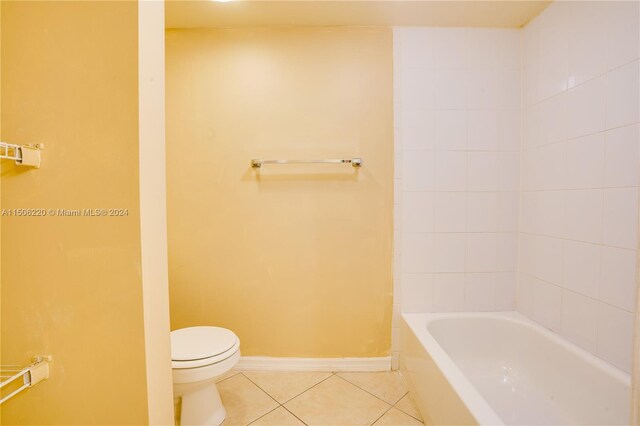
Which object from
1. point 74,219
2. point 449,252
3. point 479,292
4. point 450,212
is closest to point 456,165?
point 450,212

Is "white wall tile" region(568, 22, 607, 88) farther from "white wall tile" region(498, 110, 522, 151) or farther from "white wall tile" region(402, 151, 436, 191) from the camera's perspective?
"white wall tile" region(402, 151, 436, 191)

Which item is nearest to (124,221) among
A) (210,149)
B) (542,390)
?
(210,149)

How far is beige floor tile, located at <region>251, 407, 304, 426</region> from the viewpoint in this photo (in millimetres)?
1254

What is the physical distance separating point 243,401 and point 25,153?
54.4 inches

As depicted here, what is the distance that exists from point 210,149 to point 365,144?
926mm

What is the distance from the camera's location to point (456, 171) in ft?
5.24

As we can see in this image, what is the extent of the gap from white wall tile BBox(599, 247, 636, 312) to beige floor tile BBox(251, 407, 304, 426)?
142 cm

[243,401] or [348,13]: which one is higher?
[348,13]

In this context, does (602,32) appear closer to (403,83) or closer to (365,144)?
(403,83)

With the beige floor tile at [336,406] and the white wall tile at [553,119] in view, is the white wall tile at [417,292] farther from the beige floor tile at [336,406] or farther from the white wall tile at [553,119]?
the white wall tile at [553,119]

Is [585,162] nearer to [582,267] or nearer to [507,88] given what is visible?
[582,267]

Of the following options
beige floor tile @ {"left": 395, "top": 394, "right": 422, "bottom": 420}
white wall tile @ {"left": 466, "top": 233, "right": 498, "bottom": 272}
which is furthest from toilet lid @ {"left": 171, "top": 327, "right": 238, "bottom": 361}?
white wall tile @ {"left": 466, "top": 233, "right": 498, "bottom": 272}

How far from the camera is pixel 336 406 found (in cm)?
136

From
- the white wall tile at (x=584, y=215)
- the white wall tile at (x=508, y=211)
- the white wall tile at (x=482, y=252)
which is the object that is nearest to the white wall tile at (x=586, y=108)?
the white wall tile at (x=584, y=215)
